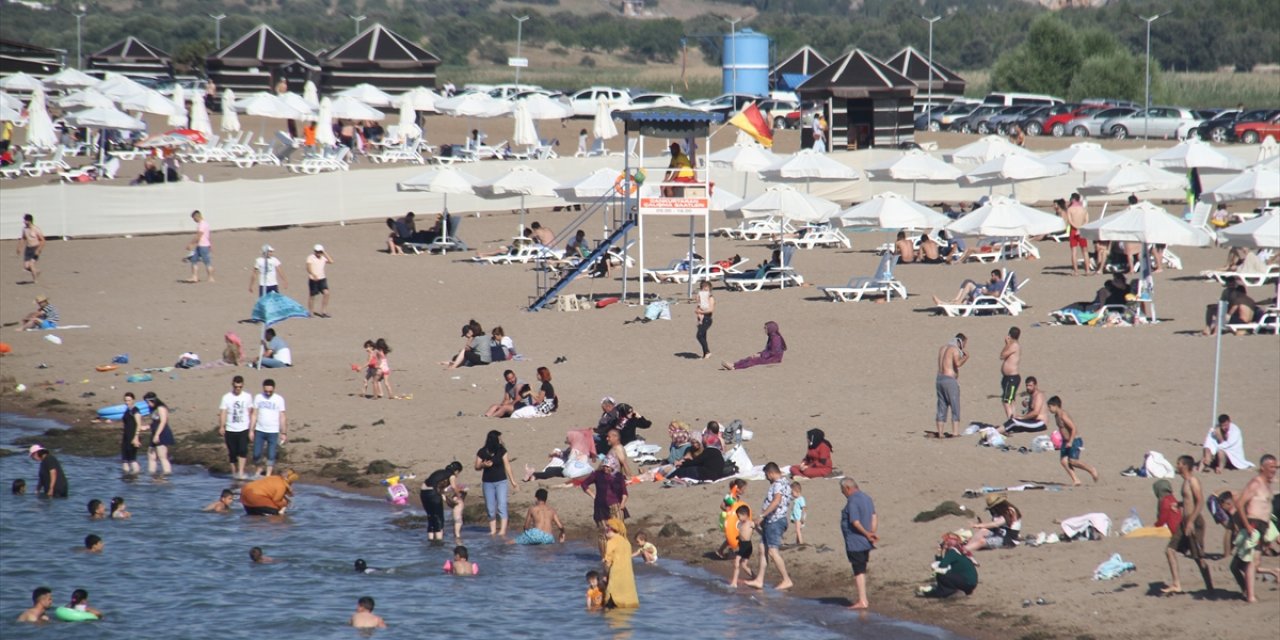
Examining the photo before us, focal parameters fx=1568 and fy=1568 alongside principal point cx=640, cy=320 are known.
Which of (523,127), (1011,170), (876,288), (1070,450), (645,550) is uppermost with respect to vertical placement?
(523,127)

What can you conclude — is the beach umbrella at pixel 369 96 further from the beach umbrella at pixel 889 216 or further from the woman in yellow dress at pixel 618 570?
the woman in yellow dress at pixel 618 570

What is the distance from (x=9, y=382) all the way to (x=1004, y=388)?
14392 mm

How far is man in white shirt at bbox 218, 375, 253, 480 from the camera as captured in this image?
18.1 metres

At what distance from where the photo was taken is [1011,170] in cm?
3259

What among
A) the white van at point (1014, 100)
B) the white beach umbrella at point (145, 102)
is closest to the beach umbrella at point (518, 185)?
the white beach umbrella at point (145, 102)

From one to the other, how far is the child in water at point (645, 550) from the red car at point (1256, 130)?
36.4 meters

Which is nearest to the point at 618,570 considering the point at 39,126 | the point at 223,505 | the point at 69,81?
the point at 223,505

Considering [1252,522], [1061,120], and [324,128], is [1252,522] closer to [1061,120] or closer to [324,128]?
[324,128]

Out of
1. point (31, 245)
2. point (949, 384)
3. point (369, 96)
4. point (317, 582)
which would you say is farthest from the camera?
point (369, 96)

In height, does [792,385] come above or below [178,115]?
below

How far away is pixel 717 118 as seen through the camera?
88.5 feet

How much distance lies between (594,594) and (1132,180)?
70.2ft

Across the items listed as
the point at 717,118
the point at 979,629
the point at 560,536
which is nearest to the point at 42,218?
the point at 717,118

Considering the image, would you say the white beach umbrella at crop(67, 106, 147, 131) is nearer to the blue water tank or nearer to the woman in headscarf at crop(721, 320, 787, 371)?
the woman in headscarf at crop(721, 320, 787, 371)
